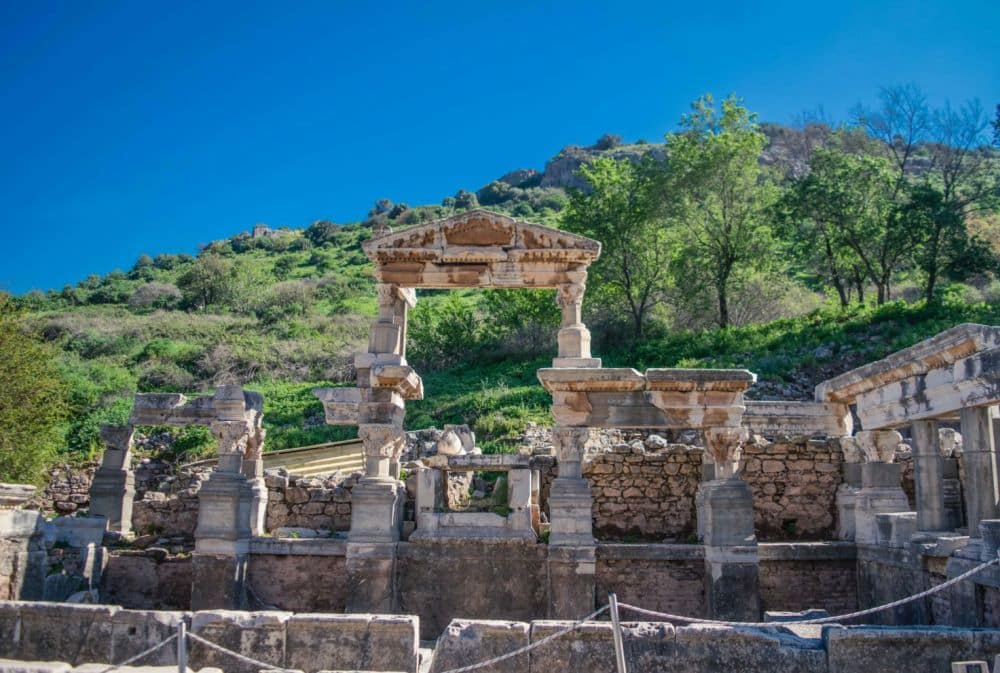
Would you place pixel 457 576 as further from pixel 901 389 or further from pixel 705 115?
pixel 705 115

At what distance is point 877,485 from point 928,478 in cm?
129

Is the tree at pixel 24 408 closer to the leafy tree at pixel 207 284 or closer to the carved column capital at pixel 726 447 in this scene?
the carved column capital at pixel 726 447

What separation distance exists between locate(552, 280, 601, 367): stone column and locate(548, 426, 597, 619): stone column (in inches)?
71.5

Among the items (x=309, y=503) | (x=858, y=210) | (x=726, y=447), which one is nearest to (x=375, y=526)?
(x=309, y=503)

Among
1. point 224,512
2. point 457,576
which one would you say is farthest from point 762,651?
point 224,512

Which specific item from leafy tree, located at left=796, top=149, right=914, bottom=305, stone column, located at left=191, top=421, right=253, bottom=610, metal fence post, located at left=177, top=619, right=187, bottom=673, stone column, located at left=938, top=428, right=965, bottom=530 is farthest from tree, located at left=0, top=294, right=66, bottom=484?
leafy tree, located at left=796, top=149, right=914, bottom=305

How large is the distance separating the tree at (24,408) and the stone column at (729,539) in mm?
15262

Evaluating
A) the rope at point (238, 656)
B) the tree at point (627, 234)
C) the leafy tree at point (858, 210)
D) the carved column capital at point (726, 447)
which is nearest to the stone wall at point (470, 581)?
the carved column capital at point (726, 447)

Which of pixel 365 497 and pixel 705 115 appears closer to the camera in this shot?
pixel 365 497

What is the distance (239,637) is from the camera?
7.98 m

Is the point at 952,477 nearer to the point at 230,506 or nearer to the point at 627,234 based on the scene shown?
the point at 230,506

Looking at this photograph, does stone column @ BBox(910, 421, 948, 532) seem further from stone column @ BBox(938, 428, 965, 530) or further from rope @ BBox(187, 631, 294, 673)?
rope @ BBox(187, 631, 294, 673)

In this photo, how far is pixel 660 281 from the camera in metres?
30.6

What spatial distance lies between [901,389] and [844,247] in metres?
19.6
